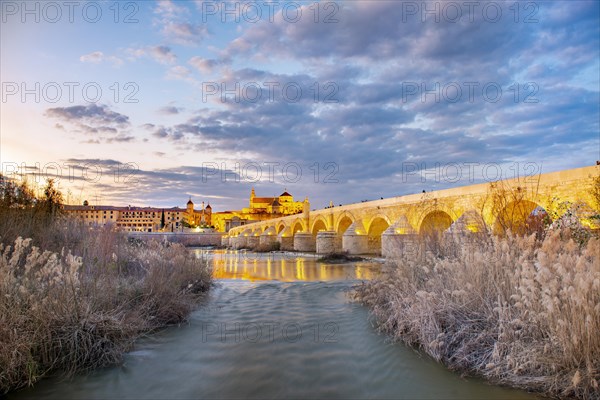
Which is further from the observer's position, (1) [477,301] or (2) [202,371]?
(1) [477,301]

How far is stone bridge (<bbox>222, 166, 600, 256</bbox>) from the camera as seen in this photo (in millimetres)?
8695

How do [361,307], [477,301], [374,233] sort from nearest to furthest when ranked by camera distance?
1. [477,301]
2. [361,307]
3. [374,233]

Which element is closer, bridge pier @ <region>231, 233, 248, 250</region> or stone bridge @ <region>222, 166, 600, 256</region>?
stone bridge @ <region>222, 166, 600, 256</region>

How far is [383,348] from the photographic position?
451cm

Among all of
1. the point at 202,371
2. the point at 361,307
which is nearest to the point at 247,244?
the point at 361,307

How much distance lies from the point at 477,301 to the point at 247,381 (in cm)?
260

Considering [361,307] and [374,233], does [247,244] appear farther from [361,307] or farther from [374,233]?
[361,307]

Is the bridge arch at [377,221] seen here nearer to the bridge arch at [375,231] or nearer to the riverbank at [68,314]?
the bridge arch at [375,231]

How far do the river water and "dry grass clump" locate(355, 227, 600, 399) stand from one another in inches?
9.1

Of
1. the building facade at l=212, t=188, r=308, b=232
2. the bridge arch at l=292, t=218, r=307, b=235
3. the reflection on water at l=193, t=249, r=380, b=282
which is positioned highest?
the building facade at l=212, t=188, r=308, b=232

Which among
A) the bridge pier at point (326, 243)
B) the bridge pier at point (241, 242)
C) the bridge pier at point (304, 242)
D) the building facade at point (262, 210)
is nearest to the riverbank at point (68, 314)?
the bridge pier at point (326, 243)

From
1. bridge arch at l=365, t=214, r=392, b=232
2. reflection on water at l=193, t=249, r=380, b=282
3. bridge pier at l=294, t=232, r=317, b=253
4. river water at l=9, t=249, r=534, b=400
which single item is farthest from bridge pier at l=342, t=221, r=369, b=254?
river water at l=9, t=249, r=534, b=400

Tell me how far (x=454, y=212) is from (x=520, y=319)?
1574 cm

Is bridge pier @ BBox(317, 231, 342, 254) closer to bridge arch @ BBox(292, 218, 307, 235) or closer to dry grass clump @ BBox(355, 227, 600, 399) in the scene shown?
bridge arch @ BBox(292, 218, 307, 235)
